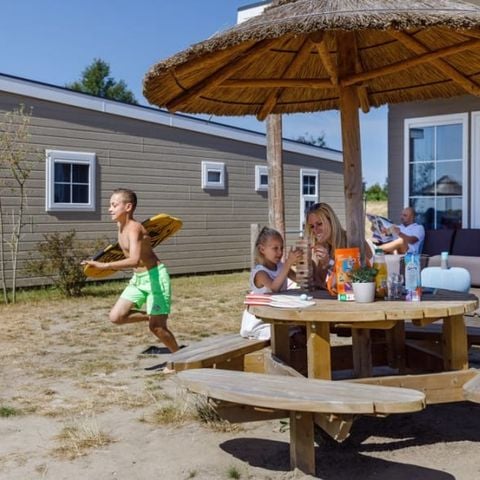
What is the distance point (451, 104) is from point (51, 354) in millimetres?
6266

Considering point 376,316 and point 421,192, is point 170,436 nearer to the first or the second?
point 376,316

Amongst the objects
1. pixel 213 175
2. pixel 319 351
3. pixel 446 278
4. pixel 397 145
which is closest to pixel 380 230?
pixel 446 278

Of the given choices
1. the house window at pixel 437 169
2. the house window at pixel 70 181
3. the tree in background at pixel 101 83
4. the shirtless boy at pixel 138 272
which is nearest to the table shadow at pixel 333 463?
the shirtless boy at pixel 138 272

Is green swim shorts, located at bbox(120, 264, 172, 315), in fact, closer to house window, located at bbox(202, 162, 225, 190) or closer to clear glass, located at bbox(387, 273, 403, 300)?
clear glass, located at bbox(387, 273, 403, 300)

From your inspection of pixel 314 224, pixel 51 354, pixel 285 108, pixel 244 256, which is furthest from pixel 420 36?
pixel 244 256

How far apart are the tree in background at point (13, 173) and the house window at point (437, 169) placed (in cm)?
599

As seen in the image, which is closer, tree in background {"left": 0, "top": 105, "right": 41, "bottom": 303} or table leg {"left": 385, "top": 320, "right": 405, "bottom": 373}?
table leg {"left": 385, "top": 320, "right": 405, "bottom": 373}

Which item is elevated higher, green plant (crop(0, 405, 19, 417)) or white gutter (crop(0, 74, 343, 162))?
white gutter (crop(0, 74, 343, 162))

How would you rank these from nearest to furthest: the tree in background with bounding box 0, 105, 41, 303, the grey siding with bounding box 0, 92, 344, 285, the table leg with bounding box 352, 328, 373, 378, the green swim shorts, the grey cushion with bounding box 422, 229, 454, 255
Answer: the table leg with bounding box 352, 328, 373, 378
the green swim shorts
the grey cushion with bounding box 422, 229, 454, 255
the tree in background with bounding box 0, 105, 41, 303
the grey siding with bounding box 0, 92, 344, 285

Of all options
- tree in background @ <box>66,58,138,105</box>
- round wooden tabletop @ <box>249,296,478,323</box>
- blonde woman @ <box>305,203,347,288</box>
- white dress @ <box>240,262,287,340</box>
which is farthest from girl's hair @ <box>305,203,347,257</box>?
tree in background @ <box>66,58,138,105</box>

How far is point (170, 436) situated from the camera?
148 inches

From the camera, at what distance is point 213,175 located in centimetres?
1518

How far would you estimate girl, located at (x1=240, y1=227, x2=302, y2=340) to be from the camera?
13.1ft

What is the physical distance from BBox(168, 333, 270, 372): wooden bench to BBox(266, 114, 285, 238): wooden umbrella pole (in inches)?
234
